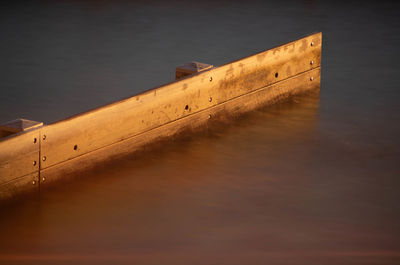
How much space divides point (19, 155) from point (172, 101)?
1055 millimetres

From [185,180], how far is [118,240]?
0.71 meters

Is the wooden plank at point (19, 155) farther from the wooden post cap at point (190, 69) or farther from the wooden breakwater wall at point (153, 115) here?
the wooden post cap at point (190, 69)

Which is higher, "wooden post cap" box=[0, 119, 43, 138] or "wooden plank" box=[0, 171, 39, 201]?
"wooden post cap" box=[0, 119, 43, 138]

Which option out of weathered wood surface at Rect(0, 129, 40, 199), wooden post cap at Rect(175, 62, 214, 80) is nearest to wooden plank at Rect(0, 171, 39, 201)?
weathered wood surface at Rect(0, 129, 40, 199)

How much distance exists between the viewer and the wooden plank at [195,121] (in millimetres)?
3975

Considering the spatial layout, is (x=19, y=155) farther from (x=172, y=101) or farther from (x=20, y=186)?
(x=172, y=101)

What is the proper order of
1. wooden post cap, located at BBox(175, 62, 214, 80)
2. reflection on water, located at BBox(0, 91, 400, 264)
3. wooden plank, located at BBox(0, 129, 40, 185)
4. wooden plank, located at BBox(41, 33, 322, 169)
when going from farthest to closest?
wooden post cap, located at BBox(175, 62, 214, 80) → wooden plank, located at BBox(41, 33, 322, 169) → wooden plank, located at BBox(0, 129, 40, 185) → reflection on water, located at BBox(0, 91, 400, 264)

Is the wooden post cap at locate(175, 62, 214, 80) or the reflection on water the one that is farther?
the wooden post cap at locate(175, 62, 214, 80)

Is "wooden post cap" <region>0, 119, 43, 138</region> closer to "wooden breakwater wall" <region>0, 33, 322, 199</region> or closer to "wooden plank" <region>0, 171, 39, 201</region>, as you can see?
"wooden breakwater wall" <region>0, 33, 322, 199</region>

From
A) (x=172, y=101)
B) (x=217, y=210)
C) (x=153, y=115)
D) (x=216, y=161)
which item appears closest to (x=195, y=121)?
(x=172, y=101)

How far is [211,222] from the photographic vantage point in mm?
3582

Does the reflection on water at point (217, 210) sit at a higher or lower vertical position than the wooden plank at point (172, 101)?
lower

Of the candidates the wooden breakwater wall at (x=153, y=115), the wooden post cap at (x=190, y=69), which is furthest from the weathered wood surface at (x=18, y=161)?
the wooden post cap at (x=190, y=69)

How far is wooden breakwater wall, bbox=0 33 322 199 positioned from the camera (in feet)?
12.3
